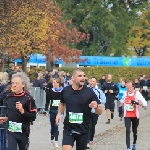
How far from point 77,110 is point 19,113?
91 centimetres

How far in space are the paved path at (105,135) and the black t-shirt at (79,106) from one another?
5208 millimetres

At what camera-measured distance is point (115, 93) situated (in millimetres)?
23609

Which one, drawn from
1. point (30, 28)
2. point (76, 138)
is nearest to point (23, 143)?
point (76, 138)

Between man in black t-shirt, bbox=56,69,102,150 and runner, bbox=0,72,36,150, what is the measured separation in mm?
605

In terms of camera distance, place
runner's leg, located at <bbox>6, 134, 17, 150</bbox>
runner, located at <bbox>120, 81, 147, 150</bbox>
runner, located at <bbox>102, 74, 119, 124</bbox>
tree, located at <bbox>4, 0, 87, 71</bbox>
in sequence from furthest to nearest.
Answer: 1. tree, located at <bbox>4, 0, 87, 71</bbox>
2. runner, located at <bbox>102, 74, 119, 124</bbox>
3. runner, located at <bbox>120, 81, 147, 150</bbox>
4. runner's leg, located at <bbox>6, 134, 17, 150</bbox>

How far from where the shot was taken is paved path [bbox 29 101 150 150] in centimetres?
1565

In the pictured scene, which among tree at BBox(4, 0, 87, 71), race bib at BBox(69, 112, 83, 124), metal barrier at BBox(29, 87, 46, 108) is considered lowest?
metal barrier at BBox(29, 87, 46, 108)

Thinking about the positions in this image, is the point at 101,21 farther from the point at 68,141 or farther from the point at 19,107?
the point at 19,107

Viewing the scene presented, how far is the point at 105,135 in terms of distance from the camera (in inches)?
738

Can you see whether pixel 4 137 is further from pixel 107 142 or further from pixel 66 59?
pixel 66 59

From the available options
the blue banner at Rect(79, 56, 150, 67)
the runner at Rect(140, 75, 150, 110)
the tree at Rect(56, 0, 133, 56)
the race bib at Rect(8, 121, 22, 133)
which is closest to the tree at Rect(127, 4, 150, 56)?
the tree at Rect(56, 0, 133, 56)

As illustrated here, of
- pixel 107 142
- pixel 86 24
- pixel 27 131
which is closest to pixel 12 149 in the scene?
pixel 27 131

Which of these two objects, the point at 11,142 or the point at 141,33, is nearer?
the point at 11,142

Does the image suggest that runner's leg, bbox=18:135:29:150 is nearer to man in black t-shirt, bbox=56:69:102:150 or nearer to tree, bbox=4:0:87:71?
man in black t-shirt, bbox=56:69:102:150
